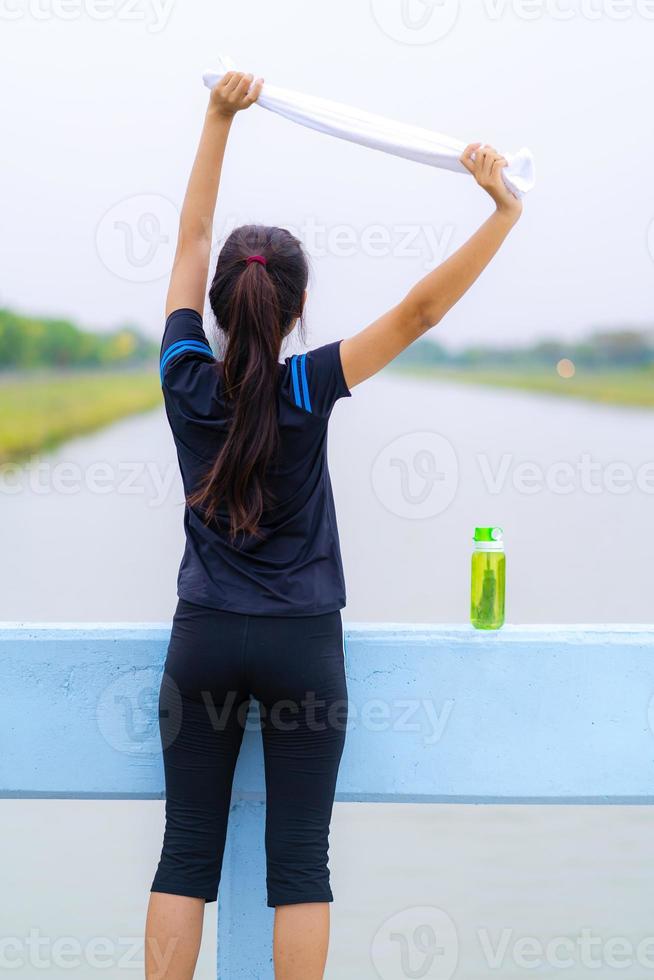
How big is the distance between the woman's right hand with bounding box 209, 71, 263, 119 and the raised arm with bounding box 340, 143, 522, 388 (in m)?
0.33

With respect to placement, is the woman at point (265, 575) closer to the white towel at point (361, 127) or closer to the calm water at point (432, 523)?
the white towel at point (361, 127)

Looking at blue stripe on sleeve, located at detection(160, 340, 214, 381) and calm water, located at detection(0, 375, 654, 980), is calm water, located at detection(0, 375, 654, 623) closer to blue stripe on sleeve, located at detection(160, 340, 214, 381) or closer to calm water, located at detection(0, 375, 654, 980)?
calm water, located at detection(0, 375, 654, 980)

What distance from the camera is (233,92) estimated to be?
52.4 inches

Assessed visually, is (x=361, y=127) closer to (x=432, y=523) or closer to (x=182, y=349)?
(x=182, y=349)

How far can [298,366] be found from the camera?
122 centimetres

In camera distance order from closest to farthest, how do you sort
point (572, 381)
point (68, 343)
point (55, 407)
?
point (572, 381) → point (68, 343) → point (55, 407)

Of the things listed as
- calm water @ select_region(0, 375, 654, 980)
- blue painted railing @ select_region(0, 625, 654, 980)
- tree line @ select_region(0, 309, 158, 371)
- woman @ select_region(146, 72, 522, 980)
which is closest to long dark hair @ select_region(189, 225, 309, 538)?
woman @ select_region(146, 72, 522, 980)

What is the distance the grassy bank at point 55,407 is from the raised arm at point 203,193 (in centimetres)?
430

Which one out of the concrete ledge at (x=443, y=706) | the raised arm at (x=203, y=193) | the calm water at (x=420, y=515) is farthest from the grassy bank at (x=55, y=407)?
the raised arm at (x=203, y=193)

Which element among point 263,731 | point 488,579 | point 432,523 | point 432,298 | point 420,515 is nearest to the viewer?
point 432,298

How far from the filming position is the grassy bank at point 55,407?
5.64m

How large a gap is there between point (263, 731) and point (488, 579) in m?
0.44

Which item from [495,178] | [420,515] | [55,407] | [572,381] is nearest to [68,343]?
[55,407]

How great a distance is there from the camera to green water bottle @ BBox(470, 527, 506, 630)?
1.54 metres
